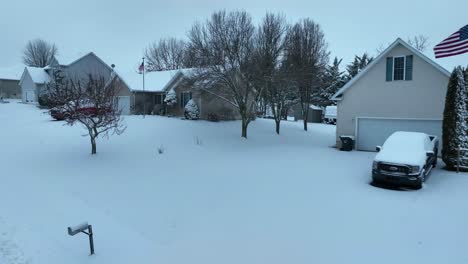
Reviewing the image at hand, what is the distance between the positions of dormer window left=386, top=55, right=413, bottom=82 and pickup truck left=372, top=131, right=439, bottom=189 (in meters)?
6.09

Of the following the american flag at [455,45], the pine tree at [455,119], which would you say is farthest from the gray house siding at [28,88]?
the pine tree at [455,119]

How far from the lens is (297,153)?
1669 centimetres

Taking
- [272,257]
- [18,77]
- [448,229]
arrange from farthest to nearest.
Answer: [18,77], [448,229], [272,257]

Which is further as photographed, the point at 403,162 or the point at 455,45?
the point at 455,45

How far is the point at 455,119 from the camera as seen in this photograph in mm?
12734

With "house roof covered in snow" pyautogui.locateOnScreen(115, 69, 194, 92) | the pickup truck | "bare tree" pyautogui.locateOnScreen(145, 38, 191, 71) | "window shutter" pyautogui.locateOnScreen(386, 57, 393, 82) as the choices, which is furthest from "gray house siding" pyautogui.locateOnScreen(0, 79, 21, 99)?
the pickup truck

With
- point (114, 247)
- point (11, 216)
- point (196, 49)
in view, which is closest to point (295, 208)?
point (114, 247)

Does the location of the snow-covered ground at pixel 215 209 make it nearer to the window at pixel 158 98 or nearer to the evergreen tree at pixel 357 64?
the window at pixel 158 98

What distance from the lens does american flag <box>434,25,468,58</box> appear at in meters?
11.9

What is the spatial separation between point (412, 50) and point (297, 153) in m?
7.96

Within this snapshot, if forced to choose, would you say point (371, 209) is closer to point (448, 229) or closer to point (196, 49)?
point (448, 229)

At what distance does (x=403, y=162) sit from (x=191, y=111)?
60.8 ft

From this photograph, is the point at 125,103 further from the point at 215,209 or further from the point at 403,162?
the point at 403,162

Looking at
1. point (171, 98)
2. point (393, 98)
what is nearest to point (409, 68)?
point (393, 98)
